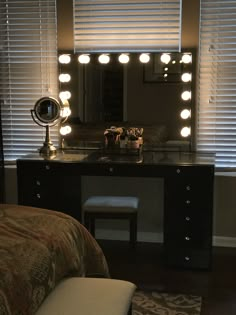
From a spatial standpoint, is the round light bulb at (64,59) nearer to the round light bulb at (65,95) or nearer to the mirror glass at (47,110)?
the round light bulb at (65,95)

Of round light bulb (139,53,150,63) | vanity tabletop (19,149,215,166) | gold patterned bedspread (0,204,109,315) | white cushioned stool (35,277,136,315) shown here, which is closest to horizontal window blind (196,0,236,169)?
vanity tabletop (19,149,215,166)

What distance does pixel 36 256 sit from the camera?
6.77ft

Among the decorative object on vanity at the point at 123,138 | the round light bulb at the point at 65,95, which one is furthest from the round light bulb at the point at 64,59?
the decorative object on vanity at the point at 123,138

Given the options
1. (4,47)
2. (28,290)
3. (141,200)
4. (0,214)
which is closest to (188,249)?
(141,200)

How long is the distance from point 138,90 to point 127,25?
1.70ft

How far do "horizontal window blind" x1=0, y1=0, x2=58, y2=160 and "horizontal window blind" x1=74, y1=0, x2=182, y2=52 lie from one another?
0.84ft

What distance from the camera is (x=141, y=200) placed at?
4020 millimetres

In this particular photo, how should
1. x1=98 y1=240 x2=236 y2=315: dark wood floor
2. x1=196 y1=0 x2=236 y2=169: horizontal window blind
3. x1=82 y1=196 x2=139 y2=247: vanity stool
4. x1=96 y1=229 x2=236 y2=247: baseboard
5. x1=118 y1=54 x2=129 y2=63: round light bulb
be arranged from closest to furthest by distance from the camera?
x1=98 y1=240 x2=236 y2=315: dark wood floor → x1=82 y1=196 x2=139 y2=247: vanity stool → x1=196 y1=0 x2=236 y2=169: horizontal window blind → x1=118 y1=54 x2=129 y2=63: round light bulb → x1=96 y1=229 x2=236 y2=247: baseboard

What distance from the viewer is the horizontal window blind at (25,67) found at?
3.92 meters

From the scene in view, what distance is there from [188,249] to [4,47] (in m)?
2.20

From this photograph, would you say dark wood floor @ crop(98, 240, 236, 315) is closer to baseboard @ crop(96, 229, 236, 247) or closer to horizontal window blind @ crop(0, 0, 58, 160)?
baseboard @ crop(96, 229, 236, 247)

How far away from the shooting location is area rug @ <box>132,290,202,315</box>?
2850 mm

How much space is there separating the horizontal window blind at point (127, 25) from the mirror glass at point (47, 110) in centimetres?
53

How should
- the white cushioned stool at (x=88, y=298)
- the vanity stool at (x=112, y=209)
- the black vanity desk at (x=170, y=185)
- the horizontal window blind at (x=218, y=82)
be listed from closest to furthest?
the white cushioned stool at (x=88, y=298) < the black vanity desk at (x=170, y=185) < the vanity stool at (x=112, y=209) < the horizontal window blind at (x=218, y=82)
